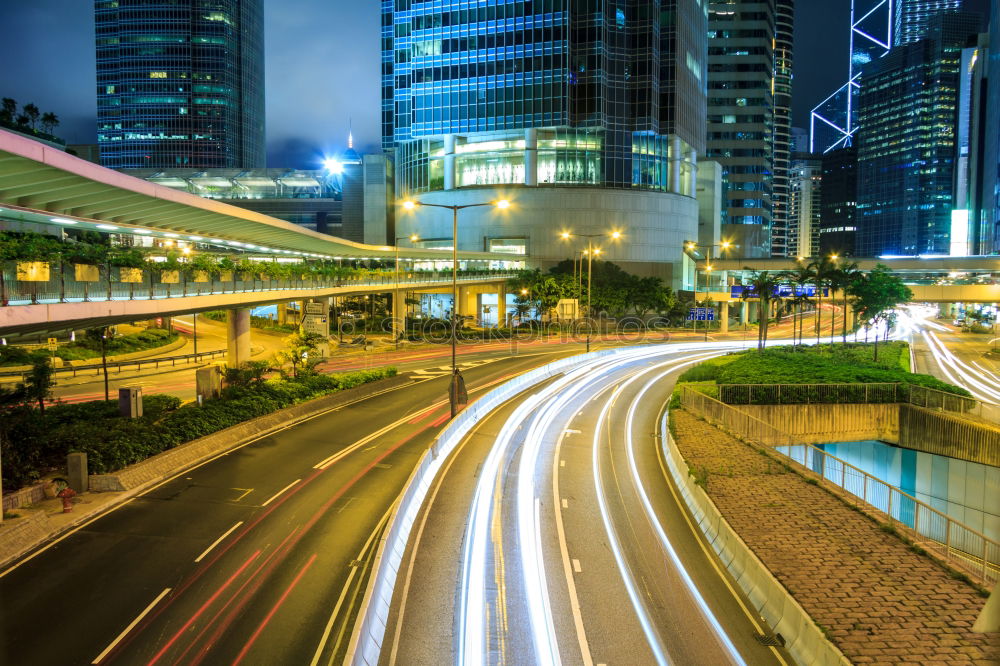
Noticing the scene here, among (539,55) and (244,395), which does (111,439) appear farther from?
(539,55)

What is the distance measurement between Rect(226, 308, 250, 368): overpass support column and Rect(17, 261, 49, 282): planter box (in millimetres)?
19503

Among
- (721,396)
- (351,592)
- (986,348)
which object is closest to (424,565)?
(351,592)

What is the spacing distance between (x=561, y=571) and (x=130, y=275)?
15289 mm

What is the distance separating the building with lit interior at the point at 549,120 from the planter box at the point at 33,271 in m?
81.7

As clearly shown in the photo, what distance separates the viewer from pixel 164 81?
567ft

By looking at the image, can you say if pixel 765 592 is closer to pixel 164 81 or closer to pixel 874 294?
pixel 874 294

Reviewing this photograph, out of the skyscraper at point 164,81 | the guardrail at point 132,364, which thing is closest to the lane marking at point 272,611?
the guardrail at point 132,364

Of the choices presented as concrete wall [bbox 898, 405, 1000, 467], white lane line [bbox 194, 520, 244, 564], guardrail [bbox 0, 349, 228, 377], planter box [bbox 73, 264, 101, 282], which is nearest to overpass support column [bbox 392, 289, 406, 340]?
guardrail [bbox 0, 349, 228, 377]

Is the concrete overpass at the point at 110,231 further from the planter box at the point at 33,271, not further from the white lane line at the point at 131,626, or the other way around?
the white lane line at the point at 131,626

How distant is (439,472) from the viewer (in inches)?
841

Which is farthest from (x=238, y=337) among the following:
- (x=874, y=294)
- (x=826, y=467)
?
(x=874, y=294)

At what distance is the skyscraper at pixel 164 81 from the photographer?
171m

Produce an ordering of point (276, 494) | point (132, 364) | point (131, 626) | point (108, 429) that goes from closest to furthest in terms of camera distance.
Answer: point (131, 626) < point (276, 494) < point (108, 429) < point (132, 364)

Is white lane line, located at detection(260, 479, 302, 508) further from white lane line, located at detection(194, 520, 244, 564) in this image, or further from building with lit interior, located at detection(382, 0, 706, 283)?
building with lit interior, located at detection(382, 0, 706, 283)
